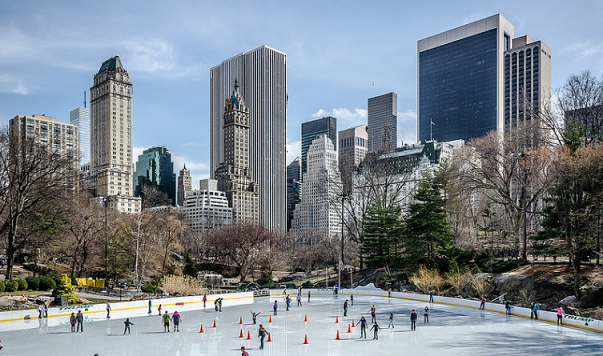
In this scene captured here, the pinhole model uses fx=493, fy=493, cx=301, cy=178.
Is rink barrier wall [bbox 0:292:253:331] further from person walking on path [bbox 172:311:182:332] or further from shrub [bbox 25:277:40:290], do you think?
person walking on path [bbox 172:311:182:332]

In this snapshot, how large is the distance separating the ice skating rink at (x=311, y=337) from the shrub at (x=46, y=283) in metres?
7.79

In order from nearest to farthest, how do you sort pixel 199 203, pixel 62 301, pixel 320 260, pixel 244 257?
pixel 62 301 → pixel 244 257 → pixel 320 260 → pixel 199 203

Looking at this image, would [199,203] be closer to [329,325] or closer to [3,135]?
[3,135]

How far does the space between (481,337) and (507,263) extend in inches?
841

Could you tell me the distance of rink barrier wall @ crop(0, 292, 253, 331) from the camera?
32.0 meters

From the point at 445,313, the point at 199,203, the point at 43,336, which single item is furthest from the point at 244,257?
the point at 199,203

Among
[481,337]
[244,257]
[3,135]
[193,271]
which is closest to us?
[481,337]

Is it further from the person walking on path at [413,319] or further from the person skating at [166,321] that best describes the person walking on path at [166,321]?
the person walking on path at [413,319]

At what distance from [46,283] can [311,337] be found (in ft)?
83.5

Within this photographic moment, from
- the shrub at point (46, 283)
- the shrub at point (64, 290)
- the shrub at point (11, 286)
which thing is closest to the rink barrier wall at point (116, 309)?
the shrub at point (64, 290)

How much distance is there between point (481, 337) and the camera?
88.5ft

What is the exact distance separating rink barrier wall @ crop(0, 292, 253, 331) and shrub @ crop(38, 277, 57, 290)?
6.52m

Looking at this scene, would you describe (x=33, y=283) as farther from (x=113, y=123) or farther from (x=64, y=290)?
(x=113, y=123)

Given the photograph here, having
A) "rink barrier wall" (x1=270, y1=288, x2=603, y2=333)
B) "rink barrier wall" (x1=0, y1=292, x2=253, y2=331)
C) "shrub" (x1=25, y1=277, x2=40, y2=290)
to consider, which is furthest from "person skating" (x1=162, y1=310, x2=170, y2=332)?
"rink barrier wall" (x1=270, y1=288, x2=603, y2=333)
